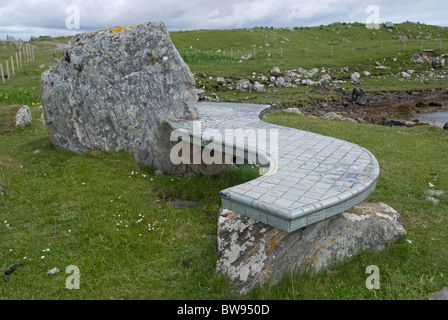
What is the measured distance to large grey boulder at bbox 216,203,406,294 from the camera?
15.8 feet

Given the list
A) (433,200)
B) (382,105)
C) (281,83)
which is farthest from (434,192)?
(281,83)

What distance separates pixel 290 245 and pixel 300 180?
0.88 metres

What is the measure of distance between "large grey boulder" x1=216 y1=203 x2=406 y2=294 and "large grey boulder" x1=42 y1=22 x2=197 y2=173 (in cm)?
376

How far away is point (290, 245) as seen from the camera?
195 inches

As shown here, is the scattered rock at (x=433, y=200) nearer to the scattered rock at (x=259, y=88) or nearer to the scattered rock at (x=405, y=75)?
the scattered rock at (x=259, y=88)

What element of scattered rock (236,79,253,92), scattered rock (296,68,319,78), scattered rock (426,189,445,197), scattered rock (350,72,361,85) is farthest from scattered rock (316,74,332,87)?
scattered rock (426,189,445,197)

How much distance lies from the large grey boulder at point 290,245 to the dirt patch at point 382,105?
1389cm

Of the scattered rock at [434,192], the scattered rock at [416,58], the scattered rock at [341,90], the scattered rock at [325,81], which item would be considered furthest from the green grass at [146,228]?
the scattered rock at [416,58]

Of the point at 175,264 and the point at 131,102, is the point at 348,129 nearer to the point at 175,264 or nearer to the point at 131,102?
the point at 131,102

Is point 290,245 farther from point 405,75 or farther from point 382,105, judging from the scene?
point 405,75

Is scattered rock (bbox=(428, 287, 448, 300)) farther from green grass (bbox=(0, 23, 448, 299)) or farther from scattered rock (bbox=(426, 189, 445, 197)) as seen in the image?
scattered rock (bbox=(426, 189, 445, 197))
